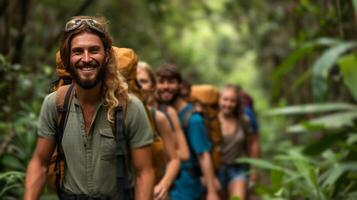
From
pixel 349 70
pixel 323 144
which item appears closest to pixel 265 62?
pixel 323 144

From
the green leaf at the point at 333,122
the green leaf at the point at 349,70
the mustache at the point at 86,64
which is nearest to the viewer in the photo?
the mustache at the point at 86,64

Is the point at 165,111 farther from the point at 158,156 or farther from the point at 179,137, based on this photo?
the point at 158,156

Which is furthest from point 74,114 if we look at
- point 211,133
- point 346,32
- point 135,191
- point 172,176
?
point 346,32

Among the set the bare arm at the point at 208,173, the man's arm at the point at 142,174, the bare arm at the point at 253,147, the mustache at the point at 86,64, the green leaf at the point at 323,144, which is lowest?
Answer: the bare arm at the point at 253,147

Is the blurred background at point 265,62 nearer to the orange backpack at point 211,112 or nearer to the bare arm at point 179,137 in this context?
the orange backpack at point 211,112

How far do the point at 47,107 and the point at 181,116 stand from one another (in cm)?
273

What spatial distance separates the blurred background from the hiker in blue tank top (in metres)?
0.45

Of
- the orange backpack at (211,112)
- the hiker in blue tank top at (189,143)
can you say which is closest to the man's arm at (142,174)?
the hiker in blue tank top at (189,143)

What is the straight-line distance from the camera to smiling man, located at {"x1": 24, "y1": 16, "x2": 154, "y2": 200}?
3.30 m

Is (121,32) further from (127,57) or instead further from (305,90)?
(127,57)

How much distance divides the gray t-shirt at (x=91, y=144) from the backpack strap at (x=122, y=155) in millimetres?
33

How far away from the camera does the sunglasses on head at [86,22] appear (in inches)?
129

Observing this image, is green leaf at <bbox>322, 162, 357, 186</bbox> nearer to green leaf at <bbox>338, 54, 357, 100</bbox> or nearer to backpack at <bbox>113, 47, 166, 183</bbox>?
green leaf at <bbox>338, 54, 357, 100</bbox>

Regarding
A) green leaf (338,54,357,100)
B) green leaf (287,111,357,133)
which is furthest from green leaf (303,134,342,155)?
green leaf (338,54,357,100)
